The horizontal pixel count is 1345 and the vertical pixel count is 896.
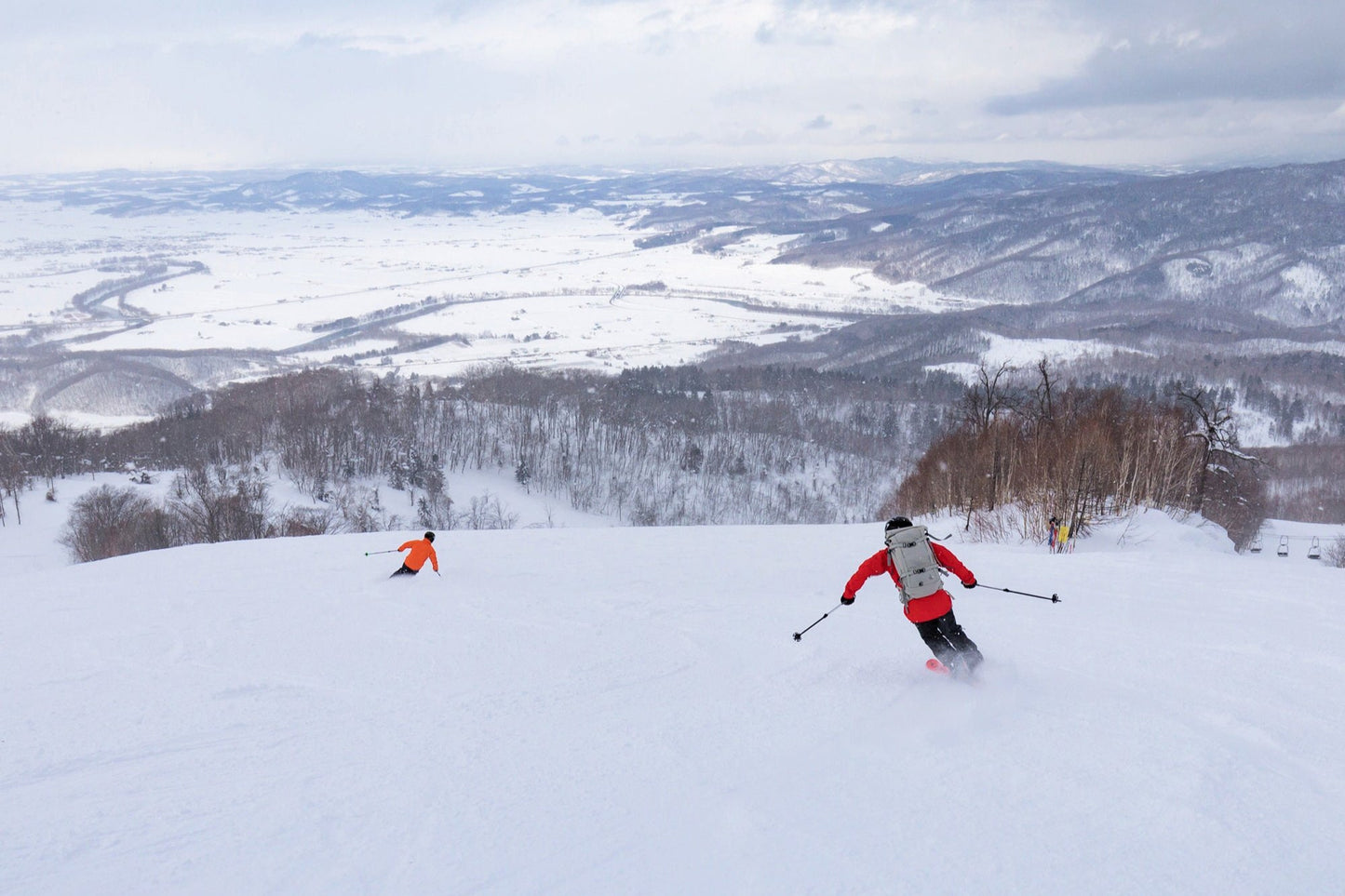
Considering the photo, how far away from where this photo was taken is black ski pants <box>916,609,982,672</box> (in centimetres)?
713

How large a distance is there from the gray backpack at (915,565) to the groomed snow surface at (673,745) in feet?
2.78

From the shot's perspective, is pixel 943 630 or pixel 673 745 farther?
pixel 943 630

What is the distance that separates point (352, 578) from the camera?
41.7ft

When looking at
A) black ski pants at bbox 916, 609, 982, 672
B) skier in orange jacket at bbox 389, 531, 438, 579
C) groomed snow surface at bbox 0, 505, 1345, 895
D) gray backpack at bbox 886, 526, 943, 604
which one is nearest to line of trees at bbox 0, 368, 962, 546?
skier in orange jacket at bbox 389, 531, 438, 579

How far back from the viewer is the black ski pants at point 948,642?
7.13 metres

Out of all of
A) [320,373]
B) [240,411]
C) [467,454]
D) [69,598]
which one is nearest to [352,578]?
[69,598]

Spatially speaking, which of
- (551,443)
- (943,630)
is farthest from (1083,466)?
(551,443)

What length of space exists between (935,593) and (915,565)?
0.31 meters

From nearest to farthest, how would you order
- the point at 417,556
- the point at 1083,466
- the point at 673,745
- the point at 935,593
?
the point at 673,745, the point at 935,593, the point at 417,556, the point at 1083,466

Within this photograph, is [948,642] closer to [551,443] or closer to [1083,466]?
[1083,466]

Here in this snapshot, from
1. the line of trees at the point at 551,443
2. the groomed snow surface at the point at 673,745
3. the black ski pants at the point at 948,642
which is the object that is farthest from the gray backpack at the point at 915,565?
the line of trees at the point at 551,443

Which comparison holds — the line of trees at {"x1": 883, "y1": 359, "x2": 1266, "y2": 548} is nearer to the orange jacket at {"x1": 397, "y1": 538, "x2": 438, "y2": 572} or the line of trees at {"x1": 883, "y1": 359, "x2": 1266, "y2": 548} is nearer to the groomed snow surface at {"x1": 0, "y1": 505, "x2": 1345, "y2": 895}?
the groomed snow surface at {"x1": 0, "y1": 505, "x2": 1345, "y2": 895}

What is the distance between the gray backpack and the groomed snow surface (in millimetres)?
846

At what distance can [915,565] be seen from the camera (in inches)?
285
